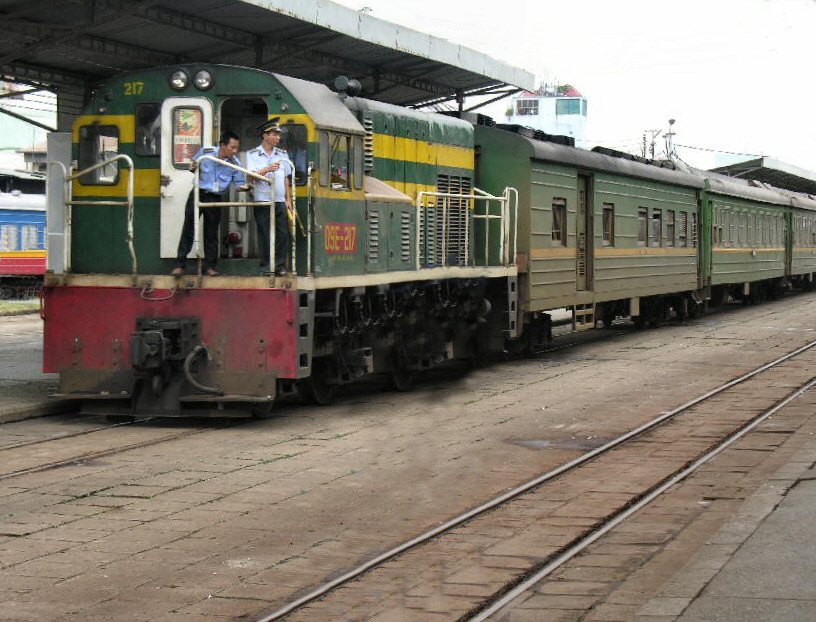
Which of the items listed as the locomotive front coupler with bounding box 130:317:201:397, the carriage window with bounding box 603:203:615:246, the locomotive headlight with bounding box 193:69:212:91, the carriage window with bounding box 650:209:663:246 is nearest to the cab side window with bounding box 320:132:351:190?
the locomotive headlight with bounding box 193:69:212:91

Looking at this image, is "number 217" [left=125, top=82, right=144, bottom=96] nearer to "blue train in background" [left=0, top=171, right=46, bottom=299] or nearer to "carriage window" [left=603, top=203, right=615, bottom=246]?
"carriage window" [left=603, top=203, right=615, bottom=246]

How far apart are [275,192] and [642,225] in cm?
1472

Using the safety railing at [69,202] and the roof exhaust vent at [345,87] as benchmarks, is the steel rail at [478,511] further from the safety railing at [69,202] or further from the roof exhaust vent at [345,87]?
the safety railing at [69,202]

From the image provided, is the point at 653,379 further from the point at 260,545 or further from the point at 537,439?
the point at 260,545

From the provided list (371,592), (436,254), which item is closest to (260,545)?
(371,592)

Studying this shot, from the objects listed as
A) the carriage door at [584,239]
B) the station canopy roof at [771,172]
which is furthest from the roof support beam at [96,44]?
the station canopy roof at [771,172]

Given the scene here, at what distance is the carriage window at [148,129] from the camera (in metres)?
14.0

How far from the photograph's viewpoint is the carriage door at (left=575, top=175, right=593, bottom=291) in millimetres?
22750

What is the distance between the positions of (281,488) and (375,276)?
5383 millimetres

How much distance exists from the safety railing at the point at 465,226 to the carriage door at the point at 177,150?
371 cm

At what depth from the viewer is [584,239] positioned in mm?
22984

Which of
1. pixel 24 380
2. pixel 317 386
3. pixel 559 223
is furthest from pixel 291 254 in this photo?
pixel 559 223

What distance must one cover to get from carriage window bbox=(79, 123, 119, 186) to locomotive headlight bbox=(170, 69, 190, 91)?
930mm

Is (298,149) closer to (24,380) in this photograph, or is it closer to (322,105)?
(322,105)
